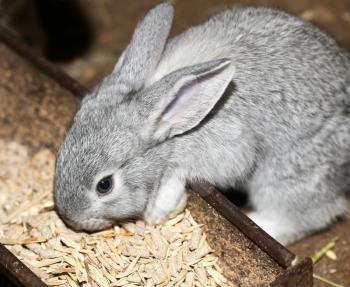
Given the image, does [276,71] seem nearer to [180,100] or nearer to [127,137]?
[180,100]

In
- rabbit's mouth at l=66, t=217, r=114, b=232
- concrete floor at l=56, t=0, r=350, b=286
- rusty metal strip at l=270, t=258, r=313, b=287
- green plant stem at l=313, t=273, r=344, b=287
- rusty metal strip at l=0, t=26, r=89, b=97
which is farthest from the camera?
concrete floor at l=56, t=0, r=350, b=286

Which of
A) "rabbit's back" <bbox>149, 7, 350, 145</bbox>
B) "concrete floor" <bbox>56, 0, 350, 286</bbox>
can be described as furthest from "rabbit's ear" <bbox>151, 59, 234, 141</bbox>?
"concrete floor" <bbox>56, 0, 350, 286</bbox>

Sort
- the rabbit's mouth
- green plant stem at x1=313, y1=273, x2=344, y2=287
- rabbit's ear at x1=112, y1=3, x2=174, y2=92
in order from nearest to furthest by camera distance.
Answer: the rabbit's mouth, rabbit's ear at x1=112, y1=3, x2=174, y2=92, green plant stem at x1=313, y1=273, x2=344, y2=287

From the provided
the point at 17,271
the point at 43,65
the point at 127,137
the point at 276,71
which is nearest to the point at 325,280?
the point at 276,71

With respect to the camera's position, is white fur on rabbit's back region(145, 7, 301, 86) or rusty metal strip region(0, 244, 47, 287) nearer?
rusty metal strip region(0, 244, 47, 287)

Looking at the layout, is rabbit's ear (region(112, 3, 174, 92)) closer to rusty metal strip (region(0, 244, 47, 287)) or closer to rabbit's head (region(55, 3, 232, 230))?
rabbit's head (region(55, 3, 232, 230))

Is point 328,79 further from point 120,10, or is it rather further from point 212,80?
point 120,10

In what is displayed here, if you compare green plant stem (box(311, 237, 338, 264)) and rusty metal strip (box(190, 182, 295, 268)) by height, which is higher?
rusty metal strip (box(190, 182, 295, 268))

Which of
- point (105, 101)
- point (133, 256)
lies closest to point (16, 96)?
point (105, 101)
